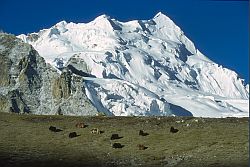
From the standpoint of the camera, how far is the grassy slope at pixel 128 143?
51812mm

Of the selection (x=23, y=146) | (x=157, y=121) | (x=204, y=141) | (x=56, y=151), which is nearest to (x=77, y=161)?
(x=56, y=151)

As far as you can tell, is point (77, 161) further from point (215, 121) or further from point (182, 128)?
point (215, 121)

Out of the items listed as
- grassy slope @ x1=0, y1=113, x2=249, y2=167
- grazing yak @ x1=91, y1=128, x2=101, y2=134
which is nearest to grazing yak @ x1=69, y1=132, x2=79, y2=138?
grassy slope @ x1=0, y1=113, x2=249, y2=167

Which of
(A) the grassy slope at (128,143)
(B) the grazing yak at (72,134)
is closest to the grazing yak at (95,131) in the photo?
(A) the grassy slope at (128,143)

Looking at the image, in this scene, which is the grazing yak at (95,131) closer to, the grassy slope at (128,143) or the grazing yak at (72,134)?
the grassy slope at (128,143)

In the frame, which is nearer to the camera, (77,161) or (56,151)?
(77,161)

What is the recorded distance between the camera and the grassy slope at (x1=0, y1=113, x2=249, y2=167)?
170 feet

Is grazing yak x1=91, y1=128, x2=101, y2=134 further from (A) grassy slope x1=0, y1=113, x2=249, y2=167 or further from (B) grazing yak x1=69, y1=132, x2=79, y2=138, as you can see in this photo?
(B) grazing yak x1=69, y1=132, x2=79, y2=138

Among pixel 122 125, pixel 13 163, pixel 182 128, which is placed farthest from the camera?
pixel 122 125

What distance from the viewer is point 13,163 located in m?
51.9

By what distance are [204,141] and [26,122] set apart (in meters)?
22.8

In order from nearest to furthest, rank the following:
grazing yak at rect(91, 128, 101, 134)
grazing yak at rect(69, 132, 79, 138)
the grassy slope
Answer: the grassy slope, grazing yak at rect(69, 132, 79, 138), grazing yak at rect(91, 128, 101, 134)

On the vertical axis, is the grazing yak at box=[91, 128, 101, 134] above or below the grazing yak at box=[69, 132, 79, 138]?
above

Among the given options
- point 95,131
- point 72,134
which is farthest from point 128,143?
point 72,134
